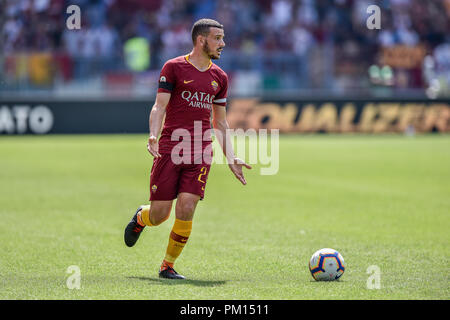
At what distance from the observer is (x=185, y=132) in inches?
280

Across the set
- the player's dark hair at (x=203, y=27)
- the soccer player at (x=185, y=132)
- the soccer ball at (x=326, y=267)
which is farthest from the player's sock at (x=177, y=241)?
the player's dark hair at (x=203, y=27)

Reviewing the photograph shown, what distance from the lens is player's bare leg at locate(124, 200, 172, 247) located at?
7188mm

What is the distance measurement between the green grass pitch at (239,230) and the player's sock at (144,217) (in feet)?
1.50

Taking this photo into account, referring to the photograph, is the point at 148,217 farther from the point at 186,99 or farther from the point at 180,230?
the point at 186,99

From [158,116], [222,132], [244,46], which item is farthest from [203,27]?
[244,46]

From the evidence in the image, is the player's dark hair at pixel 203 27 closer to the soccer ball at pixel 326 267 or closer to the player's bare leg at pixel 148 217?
the player's bare leg at pixel 148 217

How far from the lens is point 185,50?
2692 centimetres

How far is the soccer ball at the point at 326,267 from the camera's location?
674cm

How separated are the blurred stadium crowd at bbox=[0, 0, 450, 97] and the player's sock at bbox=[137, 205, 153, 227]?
19.2 meters

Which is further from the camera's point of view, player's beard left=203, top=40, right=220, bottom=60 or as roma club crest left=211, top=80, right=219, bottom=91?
as roma club crest left=211, top=80, right=219, bottom=91

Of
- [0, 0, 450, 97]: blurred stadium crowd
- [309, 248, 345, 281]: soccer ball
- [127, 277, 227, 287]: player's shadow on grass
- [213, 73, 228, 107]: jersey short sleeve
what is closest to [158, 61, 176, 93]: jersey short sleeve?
[213, 73, 228, 107]: jersey short sleeve

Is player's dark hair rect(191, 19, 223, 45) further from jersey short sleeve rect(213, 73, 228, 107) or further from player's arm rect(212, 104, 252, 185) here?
player's arm rect(212, 104, 252, 185)

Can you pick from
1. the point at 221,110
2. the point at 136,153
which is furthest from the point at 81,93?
the point at 221,110

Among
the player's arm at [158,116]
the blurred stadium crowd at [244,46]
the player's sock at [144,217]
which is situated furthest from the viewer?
the blurred stadium crowd at [244,46]
